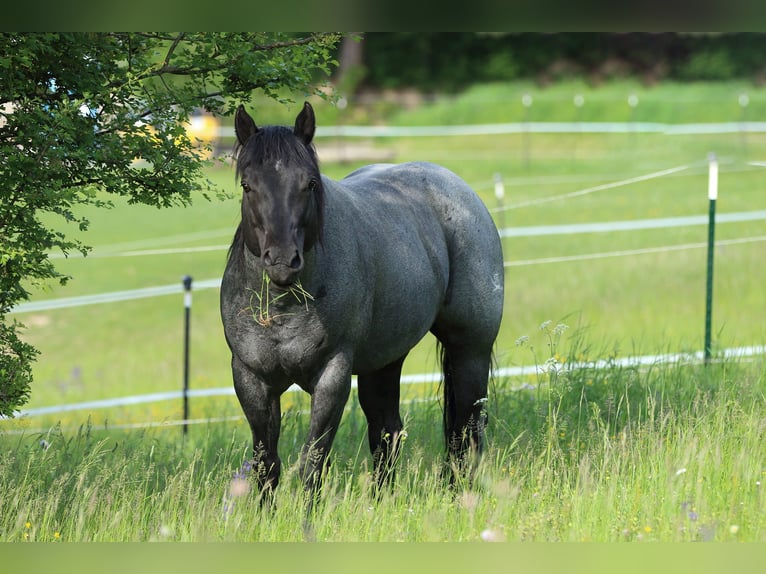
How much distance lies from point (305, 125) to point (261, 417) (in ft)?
4.62

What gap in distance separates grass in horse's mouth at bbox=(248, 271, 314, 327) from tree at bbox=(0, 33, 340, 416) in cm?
62

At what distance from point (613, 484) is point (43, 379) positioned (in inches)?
394

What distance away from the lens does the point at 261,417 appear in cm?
507

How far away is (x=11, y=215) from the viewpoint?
16.5ft

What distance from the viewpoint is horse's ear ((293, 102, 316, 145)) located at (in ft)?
15.5


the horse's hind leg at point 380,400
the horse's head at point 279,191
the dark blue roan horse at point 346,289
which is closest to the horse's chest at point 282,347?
the dark blue roan horse at point 346,289

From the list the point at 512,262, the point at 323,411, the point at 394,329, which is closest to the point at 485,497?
the point at 323,411

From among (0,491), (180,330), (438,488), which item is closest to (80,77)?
(0,491)

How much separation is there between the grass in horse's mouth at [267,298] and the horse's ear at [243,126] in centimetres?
63

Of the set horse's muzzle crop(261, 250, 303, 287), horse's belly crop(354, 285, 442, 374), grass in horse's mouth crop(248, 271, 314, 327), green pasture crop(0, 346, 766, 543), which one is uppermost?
horse's muzzle crop(261, 250, 303, 287)

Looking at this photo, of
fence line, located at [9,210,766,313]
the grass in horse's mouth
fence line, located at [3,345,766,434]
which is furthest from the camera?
fence line, located at [9,210,766,313]

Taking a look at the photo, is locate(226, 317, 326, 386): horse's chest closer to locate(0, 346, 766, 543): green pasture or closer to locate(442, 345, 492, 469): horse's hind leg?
locate(0, 346, 766, 543): green pasture

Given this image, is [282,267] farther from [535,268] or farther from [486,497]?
[535,268]

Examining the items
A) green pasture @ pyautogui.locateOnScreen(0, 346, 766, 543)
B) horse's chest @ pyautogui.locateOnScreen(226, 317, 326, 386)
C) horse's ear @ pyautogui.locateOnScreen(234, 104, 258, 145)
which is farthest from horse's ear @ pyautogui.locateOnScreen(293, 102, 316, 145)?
green pasture @ pyautogui.locateOnScreen(0, 346, 766, 543)
